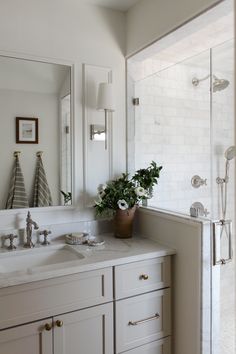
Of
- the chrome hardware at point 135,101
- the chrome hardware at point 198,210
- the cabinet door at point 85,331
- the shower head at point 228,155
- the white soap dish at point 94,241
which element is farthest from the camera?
the chrome hardware at point 135,101

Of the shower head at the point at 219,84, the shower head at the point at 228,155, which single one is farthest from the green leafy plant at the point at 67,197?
the shower head at the point at 219,84

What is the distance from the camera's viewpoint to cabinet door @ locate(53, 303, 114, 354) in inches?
63.4

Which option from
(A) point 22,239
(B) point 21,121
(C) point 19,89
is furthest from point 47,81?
(A) point 22,239

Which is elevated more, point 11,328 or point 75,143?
point 75,143

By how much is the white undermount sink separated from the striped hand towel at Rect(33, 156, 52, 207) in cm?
31

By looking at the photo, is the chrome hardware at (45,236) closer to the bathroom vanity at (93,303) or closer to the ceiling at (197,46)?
the bathroom vanity at (93,303)

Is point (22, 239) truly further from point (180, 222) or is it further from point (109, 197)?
point (180, 222)

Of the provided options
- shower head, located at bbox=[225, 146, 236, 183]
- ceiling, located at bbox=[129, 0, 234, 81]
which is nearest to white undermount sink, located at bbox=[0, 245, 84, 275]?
shower head, located at bbox=[225, 146, 236, 183]

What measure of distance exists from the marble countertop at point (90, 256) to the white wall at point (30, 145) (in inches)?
13.6

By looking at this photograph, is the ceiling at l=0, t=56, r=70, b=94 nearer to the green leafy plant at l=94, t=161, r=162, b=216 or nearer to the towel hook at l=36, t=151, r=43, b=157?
the towel hook at l=36, t=151, r=43, b=157

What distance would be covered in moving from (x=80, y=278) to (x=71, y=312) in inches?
6.9

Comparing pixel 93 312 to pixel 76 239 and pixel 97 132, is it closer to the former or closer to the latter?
pixel 76 239

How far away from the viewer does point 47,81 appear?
210 cm

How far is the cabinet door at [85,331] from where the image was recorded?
63.4 inches
